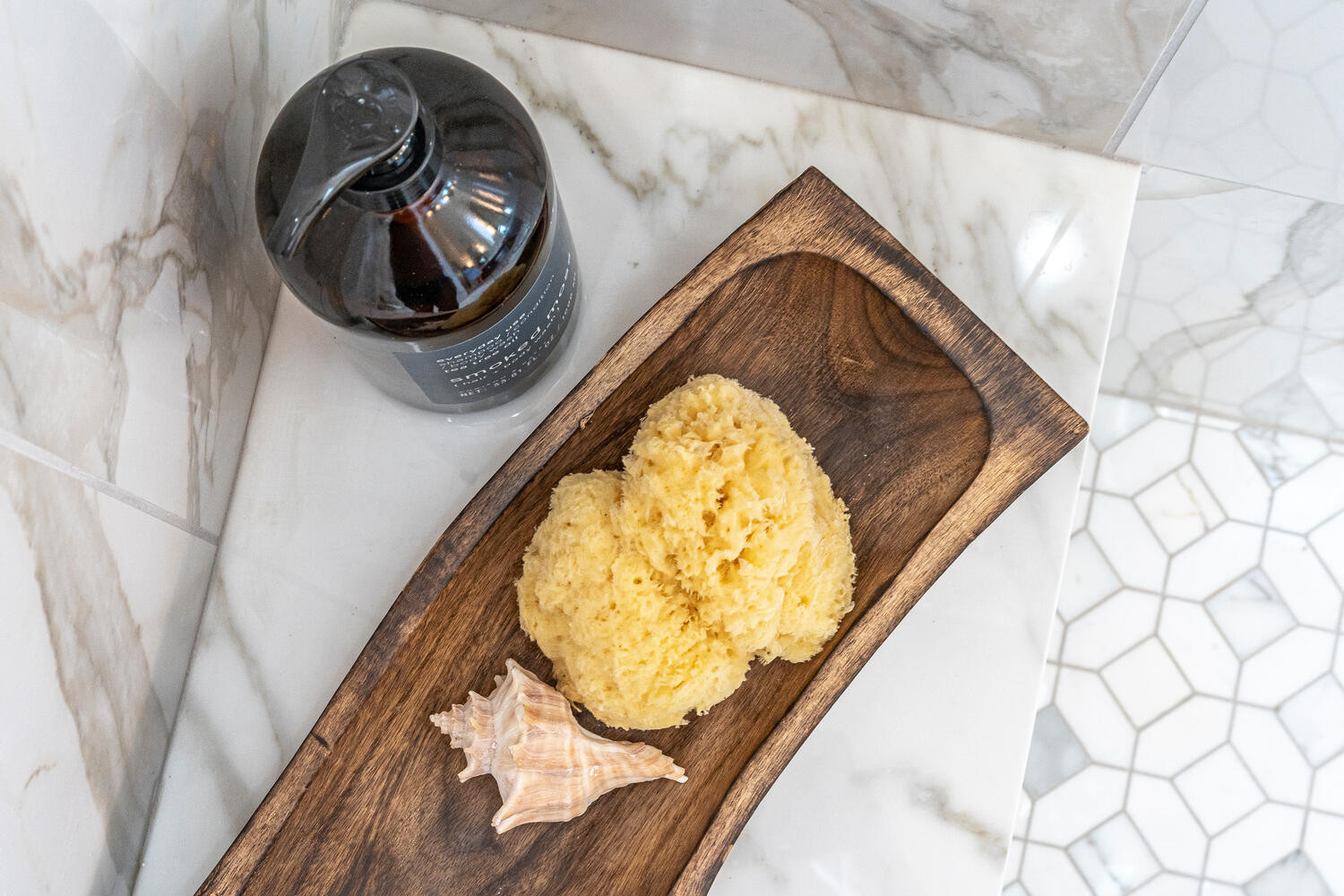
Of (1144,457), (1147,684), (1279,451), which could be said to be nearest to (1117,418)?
(1144,457)

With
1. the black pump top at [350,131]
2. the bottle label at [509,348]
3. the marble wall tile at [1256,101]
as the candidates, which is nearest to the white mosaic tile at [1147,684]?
the marble wall tile at [1256,101]

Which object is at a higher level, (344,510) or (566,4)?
(566,4)

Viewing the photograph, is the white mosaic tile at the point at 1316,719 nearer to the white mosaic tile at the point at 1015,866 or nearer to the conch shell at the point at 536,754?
the white mosaic tile at the point at 1015,866

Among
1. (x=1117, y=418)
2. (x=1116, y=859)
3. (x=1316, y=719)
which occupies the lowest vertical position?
(x=1116, y=859)

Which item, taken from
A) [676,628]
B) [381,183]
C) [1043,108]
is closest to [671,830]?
[676,628]

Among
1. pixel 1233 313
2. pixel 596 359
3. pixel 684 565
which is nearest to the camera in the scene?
pixel 684 565

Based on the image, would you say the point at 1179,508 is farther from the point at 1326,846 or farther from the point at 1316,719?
the point at 1326,846

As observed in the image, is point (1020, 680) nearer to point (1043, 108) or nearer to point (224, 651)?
point (1043, 108)
